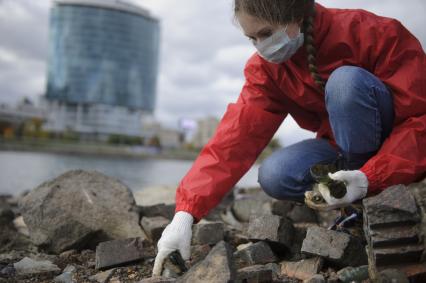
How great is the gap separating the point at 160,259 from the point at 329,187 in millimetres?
693

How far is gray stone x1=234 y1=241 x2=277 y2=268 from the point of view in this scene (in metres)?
1.97

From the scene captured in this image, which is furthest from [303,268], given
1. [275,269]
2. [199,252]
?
[199,252]

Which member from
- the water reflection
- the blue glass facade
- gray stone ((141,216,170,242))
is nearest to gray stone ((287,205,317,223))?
gray stone ((141,216,170,242))

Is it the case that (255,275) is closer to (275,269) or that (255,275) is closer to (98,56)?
(275,269)

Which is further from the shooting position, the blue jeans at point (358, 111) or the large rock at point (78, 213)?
the large rock at point (78, 213)

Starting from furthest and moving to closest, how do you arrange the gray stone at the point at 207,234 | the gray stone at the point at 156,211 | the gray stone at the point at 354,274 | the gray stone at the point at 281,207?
the gray stone at the point at 281,207
the gray stone at the point at 156,211
the gray stone at the point at 207,234
the gray stone at the point at 354,274

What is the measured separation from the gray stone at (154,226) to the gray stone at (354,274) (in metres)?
1.09

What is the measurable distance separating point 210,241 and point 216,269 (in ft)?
2.88

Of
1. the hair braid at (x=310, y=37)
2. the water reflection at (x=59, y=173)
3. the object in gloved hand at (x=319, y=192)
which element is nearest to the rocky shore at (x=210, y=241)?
the object in gloved hand at (x=319, y=192)

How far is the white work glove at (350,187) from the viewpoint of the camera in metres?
1.62

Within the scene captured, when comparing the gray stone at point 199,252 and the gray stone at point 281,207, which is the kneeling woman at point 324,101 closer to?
the gray stone at point 199,252

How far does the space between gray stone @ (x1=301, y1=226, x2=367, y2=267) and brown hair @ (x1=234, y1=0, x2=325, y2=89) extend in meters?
0.69

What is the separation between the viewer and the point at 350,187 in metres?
1.64

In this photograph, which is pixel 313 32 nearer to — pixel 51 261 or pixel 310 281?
pixel 310 281
